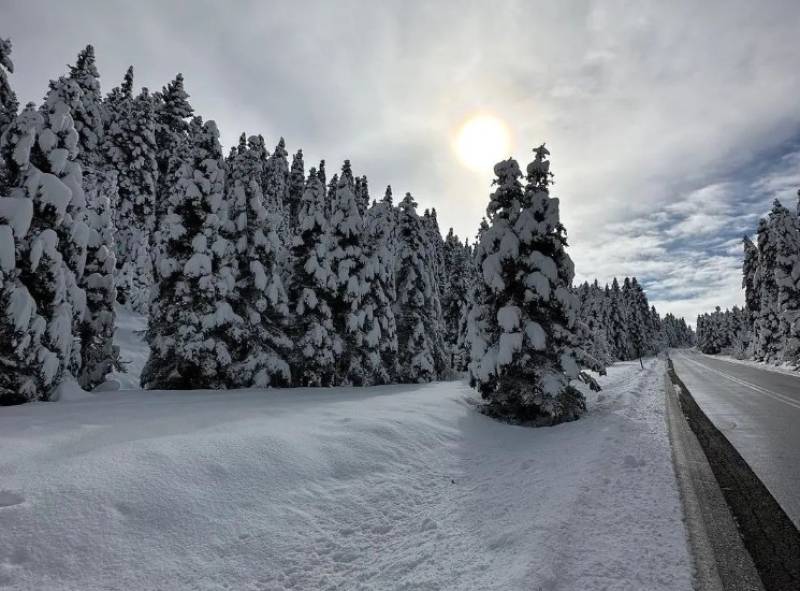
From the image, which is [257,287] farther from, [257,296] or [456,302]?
[456,302]

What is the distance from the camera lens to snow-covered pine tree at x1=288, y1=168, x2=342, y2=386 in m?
20.3

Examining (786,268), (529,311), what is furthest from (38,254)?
(786,268)

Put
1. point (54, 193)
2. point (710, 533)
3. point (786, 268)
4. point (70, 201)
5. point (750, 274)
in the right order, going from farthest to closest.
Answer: point (750, 274) → point (786, 268) → point (70, 201) → point (54, 193) → point (710, 533)

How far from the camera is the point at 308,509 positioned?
5422mm

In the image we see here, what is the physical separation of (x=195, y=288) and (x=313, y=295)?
5.65 metres

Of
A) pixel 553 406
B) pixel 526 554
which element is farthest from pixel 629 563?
pixel 553 406

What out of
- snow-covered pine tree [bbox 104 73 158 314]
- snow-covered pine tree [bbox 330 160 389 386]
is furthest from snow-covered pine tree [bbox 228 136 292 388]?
snow-covered pine tree [bbox 104 73 158 314]

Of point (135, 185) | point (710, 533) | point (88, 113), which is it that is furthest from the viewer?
point (135, 185)

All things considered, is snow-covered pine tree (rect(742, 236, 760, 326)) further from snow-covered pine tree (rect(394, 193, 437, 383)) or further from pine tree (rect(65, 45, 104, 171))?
pine tree (rect(65, 45, 104, 171))

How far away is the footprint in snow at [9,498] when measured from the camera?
14.1 feet

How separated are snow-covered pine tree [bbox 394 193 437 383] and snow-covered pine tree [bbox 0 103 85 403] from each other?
19.8 m

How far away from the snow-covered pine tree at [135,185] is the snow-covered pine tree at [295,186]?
105 feet

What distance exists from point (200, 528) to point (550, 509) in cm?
447

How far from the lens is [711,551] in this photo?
464 cm
